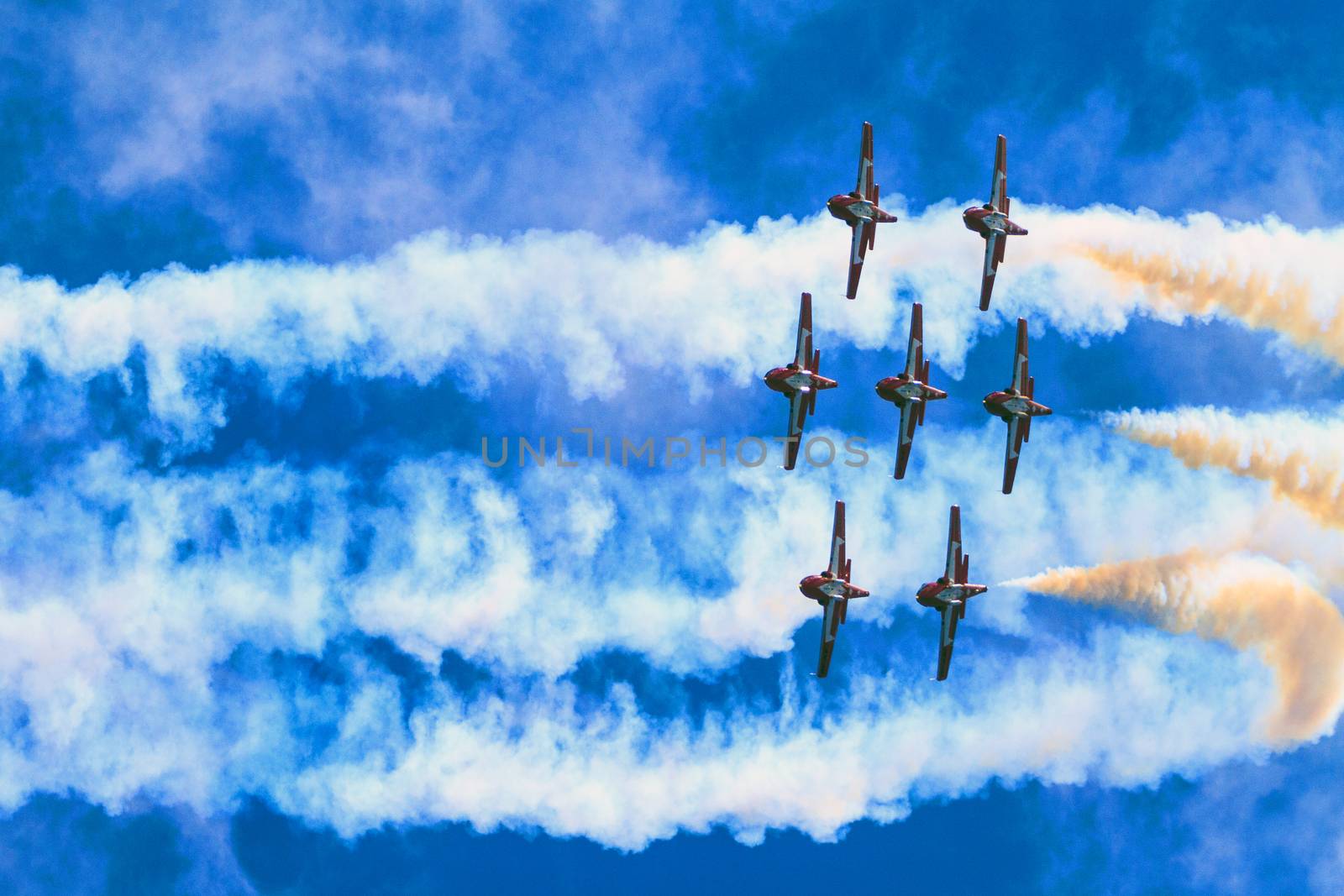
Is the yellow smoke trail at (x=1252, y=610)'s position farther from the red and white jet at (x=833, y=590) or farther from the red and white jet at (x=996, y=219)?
the red and white jet at (x=996, y=219)

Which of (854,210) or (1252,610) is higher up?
(854,210)

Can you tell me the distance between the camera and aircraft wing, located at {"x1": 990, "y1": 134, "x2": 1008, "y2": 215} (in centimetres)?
10662

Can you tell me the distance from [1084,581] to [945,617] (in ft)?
19.3

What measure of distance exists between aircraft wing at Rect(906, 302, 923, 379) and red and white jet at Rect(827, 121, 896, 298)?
3.42 meters

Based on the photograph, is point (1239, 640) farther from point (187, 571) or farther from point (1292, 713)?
point (187, 571)

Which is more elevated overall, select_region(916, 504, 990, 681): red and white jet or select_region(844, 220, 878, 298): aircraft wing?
select_region(844, 220, 878, 298): aircraft wing

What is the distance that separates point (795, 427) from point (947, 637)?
1077 cm

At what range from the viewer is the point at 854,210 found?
106m

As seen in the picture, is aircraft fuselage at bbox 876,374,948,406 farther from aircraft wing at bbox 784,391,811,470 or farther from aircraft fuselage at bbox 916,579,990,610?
aircraft fuselage at bbox 916,579,990,610

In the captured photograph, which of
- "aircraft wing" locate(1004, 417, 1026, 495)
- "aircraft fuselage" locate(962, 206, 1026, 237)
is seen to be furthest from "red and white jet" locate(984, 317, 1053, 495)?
"aircraft fuselage" locate(962, 206, 1026, 237)

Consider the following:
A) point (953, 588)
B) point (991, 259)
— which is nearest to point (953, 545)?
point (953, 588)

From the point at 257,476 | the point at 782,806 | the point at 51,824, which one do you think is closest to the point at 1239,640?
the point at 782,806

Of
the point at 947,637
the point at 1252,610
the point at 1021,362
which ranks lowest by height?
the point at 947,637

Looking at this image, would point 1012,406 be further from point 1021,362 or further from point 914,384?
point 914,384
